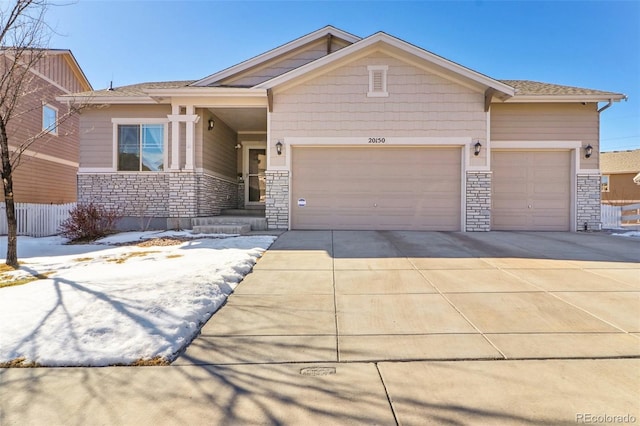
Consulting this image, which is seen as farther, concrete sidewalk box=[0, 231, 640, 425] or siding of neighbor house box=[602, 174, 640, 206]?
siding of neighbor house box=[602, 174, 640, 206]

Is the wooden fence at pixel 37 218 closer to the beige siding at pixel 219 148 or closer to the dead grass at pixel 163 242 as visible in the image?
the dead grass at pixel 163 242

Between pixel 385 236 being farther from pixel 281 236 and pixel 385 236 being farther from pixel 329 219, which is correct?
pixel 281 236

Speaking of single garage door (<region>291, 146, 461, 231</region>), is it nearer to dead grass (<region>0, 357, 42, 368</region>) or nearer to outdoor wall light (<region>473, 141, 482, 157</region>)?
outdoor wall light (<region>473, 141, 482, 157</region>)

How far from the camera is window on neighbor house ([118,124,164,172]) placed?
11.1 m

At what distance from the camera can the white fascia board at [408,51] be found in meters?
9.52

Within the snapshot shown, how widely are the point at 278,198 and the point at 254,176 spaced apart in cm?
454

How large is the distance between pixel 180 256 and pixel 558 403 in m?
6.04

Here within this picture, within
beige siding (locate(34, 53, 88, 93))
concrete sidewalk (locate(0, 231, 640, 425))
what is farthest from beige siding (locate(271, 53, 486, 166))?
beige siding (locate(34, 53, 88, 93))

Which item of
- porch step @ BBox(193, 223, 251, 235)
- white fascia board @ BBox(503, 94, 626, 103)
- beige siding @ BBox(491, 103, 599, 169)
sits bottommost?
porch step @ BBox(193, 223, 251, 235)

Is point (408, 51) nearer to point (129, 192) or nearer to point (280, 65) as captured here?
point (280, 65)

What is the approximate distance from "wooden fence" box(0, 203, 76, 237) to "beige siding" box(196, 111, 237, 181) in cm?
492

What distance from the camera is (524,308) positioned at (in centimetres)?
381

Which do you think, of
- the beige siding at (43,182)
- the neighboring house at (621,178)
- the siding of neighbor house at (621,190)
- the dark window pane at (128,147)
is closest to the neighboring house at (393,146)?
the dark window pane at (128,147)

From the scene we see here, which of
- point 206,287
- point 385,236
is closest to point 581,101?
point 385,236
